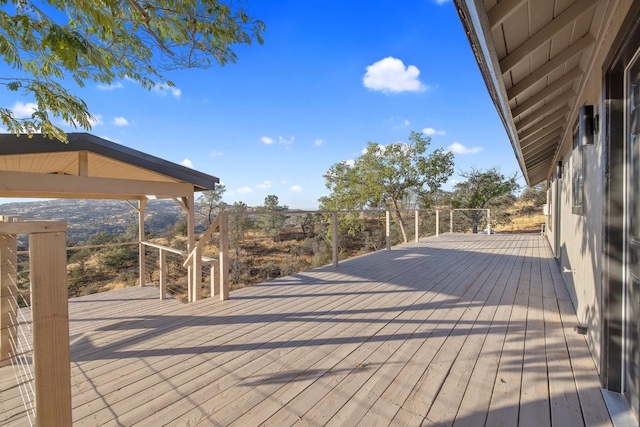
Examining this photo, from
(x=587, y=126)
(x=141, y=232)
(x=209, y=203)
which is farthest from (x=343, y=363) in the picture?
(x=209, y=203)

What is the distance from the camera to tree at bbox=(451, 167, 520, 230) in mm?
17281

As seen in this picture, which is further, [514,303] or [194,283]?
[194,283]

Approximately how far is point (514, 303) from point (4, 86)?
5455 millimetres

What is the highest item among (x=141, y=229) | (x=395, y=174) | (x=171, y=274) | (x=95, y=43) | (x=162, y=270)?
(x=395, y=174)

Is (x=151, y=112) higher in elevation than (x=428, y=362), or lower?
higher

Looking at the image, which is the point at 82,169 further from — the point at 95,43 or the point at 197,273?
the point at 197,273

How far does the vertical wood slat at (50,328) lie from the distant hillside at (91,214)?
29.5 feet

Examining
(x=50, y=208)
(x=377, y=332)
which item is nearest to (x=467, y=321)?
(x=377, y=332)

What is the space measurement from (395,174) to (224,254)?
13612 mm

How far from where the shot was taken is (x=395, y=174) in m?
15.7

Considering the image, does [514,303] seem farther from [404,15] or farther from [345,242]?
A: [345,242]

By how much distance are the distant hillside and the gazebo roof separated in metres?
5.04

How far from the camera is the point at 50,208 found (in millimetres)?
10617

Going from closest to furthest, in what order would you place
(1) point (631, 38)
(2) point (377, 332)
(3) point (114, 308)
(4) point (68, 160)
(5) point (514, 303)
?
(1) point (631, 38) → (2) point (377, 332) → (5) point (514, 303) → (4) point (68, 160) → (3) point (114, 308)
